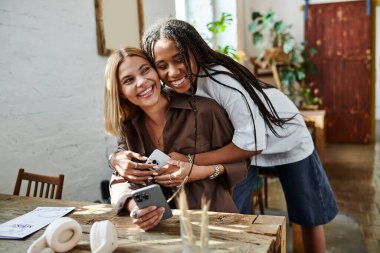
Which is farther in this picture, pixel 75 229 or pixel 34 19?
pixel 34 19

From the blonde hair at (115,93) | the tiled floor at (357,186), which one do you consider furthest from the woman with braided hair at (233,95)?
the tiled floor at (357,186)

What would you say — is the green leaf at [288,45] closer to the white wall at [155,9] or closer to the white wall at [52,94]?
the white wall at [155,9]

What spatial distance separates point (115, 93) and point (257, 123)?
0.59m

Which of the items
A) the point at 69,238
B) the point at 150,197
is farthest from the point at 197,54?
the point at 69,238

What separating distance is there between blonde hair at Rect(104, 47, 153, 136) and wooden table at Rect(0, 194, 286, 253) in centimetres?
38

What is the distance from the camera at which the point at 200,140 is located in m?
1.61

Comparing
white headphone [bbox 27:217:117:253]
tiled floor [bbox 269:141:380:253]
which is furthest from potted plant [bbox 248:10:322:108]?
white headphone [bbox 27:217:117:253]

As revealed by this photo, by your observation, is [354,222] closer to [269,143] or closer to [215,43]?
[269,143]

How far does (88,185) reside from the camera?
278 centimetres

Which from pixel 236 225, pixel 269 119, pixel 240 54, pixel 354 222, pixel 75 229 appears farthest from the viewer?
pixel 240 54

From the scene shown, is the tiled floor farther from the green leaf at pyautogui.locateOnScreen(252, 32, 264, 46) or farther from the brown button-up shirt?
the green leaf at pyautogui.locateOnScreen(252, 32, 264, 46)

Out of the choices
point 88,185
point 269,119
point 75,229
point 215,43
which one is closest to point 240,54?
point 215,43

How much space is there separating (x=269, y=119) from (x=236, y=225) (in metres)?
0.65

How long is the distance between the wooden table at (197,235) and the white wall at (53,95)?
2.83 feet
